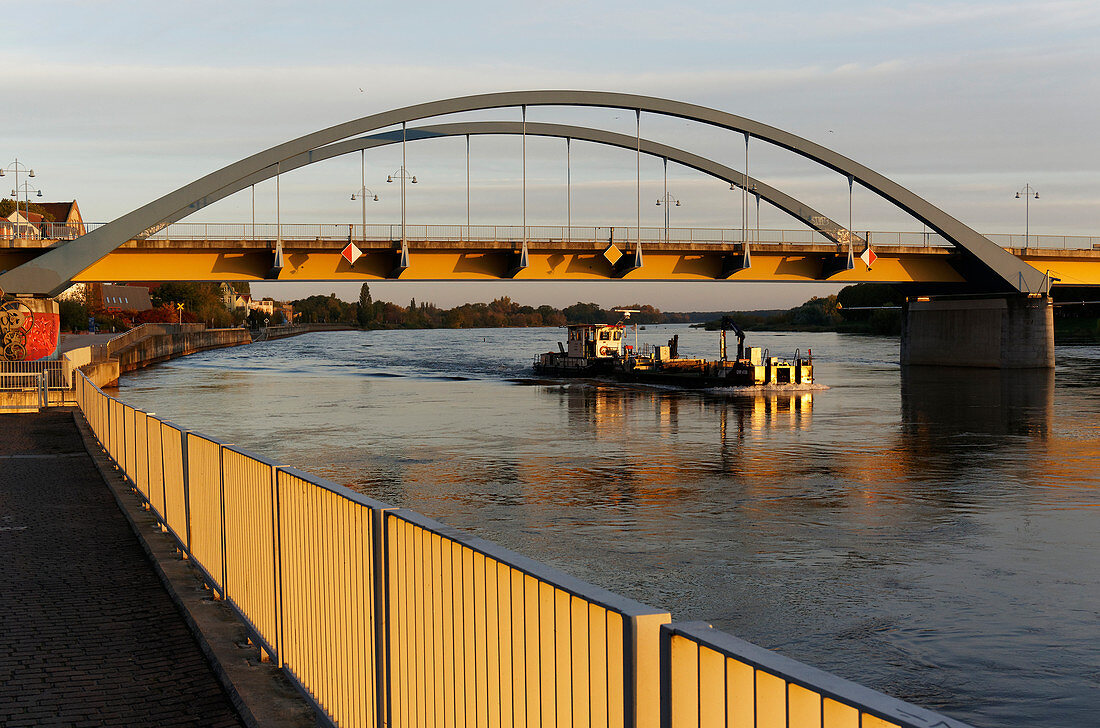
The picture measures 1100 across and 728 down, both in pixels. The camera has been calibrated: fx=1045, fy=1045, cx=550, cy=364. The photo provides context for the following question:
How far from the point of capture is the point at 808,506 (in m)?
20.0

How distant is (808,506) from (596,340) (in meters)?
55.2

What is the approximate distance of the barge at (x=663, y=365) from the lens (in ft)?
204

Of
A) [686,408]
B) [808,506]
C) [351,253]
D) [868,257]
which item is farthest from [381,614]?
[868,257]

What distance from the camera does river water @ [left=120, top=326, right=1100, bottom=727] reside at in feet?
35.8

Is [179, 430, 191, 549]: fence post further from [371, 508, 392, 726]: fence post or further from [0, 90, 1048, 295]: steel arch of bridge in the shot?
[0, 90, 1048, 295]: steel arch of bridge

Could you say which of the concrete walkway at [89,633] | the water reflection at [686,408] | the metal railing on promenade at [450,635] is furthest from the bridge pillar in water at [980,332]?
the metal railing on promenade at [450,635]

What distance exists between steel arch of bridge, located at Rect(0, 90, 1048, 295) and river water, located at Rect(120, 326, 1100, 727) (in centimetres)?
767

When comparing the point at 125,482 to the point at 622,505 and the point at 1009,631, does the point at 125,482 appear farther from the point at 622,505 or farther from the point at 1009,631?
the point at 1009,631

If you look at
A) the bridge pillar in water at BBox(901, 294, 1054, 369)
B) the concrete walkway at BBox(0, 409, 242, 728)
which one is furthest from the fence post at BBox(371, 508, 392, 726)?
the bridge pillar in water at BBox(901, 294, 1054, 369)

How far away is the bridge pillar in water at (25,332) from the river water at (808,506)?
17.9 feet

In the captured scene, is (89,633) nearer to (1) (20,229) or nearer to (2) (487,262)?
(2) (487,262)

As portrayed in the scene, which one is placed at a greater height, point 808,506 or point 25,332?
point 25,332

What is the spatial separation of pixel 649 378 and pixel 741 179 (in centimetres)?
1391

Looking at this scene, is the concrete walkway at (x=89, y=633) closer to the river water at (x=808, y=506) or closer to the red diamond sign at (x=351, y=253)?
the river water at (x=808, y=506)
